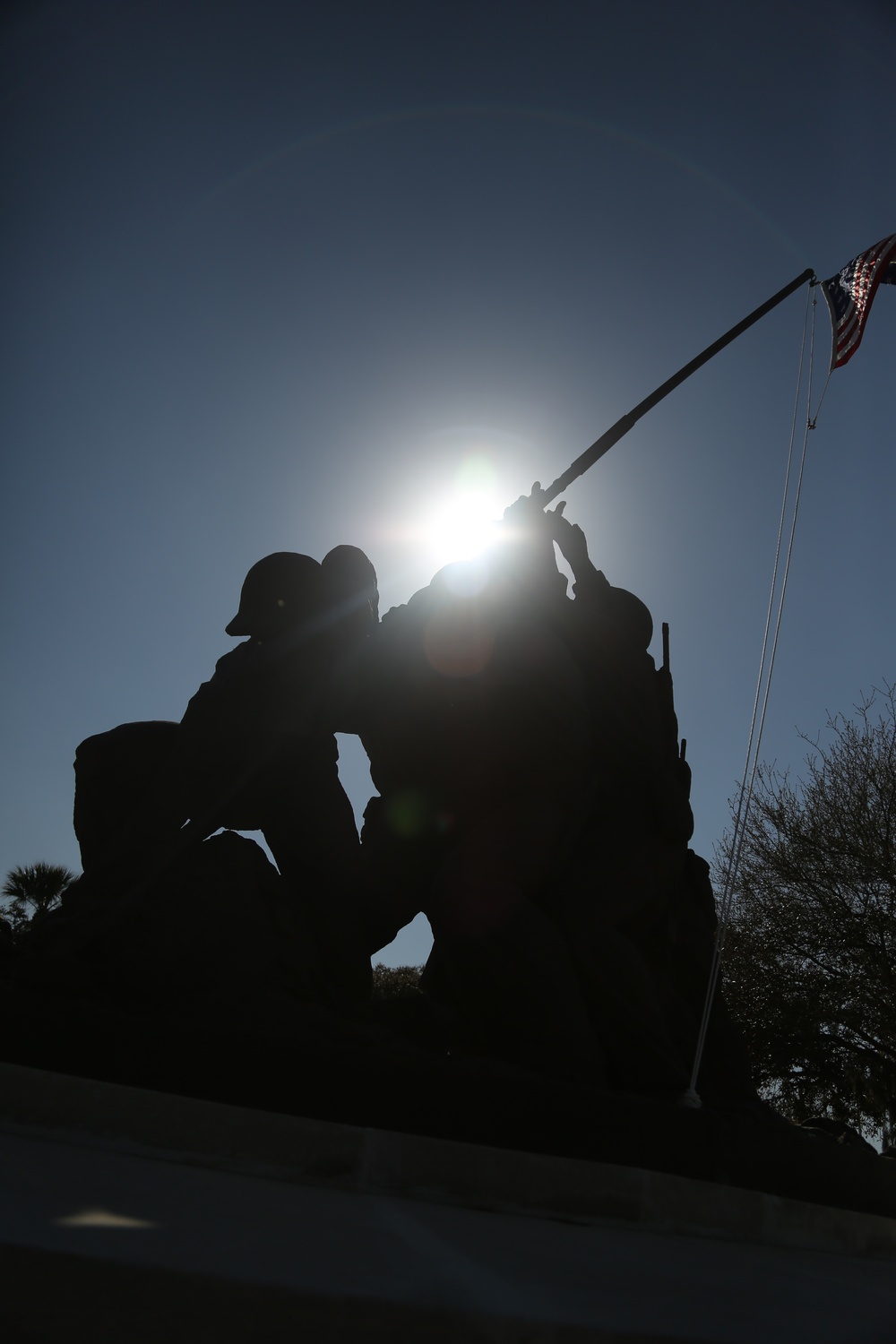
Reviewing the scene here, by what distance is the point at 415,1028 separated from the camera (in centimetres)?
374

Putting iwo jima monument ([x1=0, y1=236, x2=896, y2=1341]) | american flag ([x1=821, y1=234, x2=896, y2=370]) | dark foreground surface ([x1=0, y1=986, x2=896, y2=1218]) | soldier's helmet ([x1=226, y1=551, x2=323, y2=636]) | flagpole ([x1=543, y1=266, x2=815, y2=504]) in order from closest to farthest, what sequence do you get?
iwo jima monument ([x1=0, y1=236, x2=896, y2=1341]), dark foreground surface ([x1=0, y1=986, x2=896, y2=1218]), soldier's helmet ([x1=226, y1=551, x2=323, y2=636]), flagpole ([x1=543, y1=266, x2=815, y2=504]), american flag ([x1=821, y1=234, x2=896, y2=370])

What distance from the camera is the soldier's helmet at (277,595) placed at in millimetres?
4297

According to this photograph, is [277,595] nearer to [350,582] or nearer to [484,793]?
[350,582]

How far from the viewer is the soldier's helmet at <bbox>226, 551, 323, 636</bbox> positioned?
430 cm

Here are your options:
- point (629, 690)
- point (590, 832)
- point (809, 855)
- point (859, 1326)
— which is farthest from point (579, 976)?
point (809, 855)

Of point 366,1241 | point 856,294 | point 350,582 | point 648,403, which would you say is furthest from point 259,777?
point 856,294

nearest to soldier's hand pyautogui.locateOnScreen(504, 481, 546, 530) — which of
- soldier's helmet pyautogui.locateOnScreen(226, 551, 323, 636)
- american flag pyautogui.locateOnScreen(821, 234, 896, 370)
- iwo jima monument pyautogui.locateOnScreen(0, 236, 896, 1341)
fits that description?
iwo jima monument pyautogui.locateOnScreen(0, 236, 896, 1341)

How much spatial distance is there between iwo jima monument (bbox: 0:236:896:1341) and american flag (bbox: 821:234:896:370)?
5266mm

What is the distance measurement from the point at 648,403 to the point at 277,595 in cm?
391

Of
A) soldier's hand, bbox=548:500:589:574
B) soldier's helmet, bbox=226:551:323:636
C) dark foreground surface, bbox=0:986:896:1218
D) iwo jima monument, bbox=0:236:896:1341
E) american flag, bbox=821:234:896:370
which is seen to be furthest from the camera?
american flag, bbox=821:234:896:370

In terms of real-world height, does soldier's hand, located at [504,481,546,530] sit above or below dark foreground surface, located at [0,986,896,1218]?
above

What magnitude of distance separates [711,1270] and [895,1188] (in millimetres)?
2198

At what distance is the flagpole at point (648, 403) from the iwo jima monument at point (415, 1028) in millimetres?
1011

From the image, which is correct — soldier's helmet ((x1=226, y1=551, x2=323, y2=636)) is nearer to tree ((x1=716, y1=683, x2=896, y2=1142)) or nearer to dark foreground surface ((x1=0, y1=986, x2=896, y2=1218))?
dark foreground surface ((x1=0, y1=986, x2=896, y2=1218))
